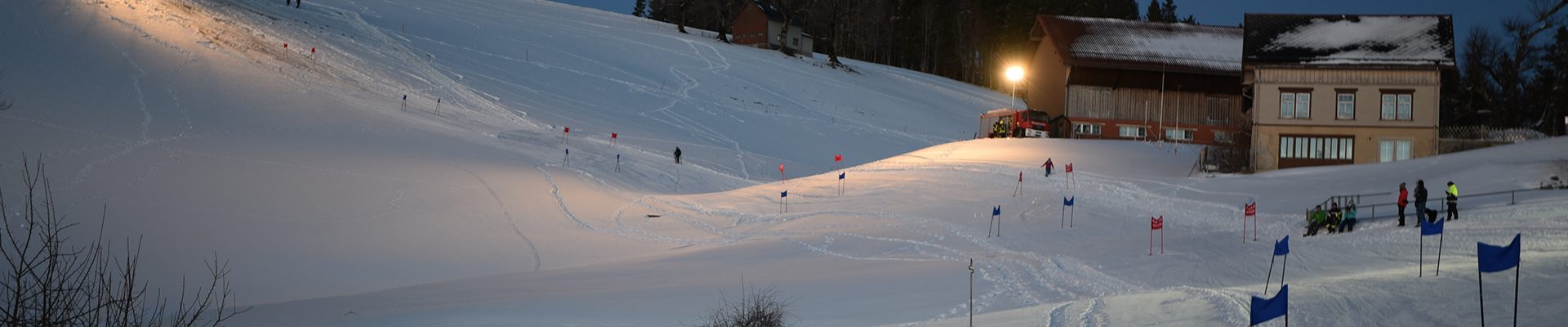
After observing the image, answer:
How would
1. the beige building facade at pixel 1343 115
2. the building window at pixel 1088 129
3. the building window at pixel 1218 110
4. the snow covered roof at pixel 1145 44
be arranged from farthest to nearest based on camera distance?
the building window at pixel 1218 110 → the building window at pixel 1088 129 → the snow covered roof at pixel 1145 44 → the beige building facade at pixel 1343 115

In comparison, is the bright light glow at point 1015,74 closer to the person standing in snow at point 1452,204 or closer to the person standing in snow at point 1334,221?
the person standing in snow at point 1334,221

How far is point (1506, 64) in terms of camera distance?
174 feet

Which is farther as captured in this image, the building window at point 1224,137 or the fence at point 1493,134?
the building window at point 1224,137

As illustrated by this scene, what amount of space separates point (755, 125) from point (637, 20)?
125 feet

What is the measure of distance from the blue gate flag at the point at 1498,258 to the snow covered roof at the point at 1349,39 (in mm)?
31924

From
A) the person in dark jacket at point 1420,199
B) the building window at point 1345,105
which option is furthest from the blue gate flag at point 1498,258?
the building window at point 1345,105

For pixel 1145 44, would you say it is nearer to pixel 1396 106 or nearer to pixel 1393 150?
pixel 1396 106

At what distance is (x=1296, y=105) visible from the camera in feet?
135

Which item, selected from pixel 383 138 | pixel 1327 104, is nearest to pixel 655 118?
pixel 383 138

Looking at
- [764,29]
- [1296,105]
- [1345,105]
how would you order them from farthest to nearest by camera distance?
[764,29]
[1296,105]
[1345,105]

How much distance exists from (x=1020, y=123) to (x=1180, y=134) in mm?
8896

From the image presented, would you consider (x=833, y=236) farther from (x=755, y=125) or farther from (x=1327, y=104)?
(x=755, y=125)

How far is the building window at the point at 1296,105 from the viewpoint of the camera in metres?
40.9

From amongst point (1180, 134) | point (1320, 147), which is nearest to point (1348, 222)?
point (1320, 147)
